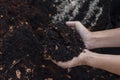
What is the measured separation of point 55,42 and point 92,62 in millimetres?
174

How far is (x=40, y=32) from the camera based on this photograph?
3.98 ft

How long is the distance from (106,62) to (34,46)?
296mm

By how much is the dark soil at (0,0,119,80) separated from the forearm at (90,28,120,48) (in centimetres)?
12

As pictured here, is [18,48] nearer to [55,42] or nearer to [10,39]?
[10,39]

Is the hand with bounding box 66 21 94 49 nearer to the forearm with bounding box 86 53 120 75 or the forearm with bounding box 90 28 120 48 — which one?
the forearm with bounding box 90 28 120 48

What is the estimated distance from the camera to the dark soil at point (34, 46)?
1116 mm

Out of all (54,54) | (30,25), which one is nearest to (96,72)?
(54,54)

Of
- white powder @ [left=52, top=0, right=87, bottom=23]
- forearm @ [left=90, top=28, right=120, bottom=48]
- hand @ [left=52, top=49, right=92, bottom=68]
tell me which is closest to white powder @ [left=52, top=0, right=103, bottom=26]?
white powder @ [left=52, top=0, right=87, bottom=23]

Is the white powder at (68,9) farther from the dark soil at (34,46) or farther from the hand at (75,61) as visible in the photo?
the hand at (75,61)

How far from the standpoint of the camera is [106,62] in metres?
1.12

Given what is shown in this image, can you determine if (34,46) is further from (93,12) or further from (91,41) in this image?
(93,12)

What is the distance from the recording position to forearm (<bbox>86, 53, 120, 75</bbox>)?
1.10m

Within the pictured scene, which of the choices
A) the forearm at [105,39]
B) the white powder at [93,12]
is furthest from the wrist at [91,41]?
the white powder at [93,12]

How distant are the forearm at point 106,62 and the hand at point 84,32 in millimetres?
173
